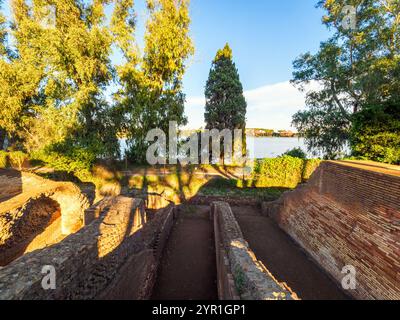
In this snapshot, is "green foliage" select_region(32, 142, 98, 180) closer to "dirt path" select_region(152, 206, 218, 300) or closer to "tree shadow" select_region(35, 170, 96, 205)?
"tree shadow" select_region(35, 170, 96, 205)

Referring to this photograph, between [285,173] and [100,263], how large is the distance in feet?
46.9

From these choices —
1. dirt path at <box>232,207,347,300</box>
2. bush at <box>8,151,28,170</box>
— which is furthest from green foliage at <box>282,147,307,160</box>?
bush at <box>8,151,28,170</box>

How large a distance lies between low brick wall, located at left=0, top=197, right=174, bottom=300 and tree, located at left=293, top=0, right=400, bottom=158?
13880 mm

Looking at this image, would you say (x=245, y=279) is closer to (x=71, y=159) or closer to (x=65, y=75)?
(x=71, y=159)

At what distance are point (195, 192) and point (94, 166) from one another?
29.9 feet

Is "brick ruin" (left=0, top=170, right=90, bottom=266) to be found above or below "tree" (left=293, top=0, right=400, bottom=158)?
below

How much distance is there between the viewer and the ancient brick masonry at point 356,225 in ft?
14.9

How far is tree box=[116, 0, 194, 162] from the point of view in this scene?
16.1m

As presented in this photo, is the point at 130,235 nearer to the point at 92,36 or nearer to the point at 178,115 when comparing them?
the point at 178,115

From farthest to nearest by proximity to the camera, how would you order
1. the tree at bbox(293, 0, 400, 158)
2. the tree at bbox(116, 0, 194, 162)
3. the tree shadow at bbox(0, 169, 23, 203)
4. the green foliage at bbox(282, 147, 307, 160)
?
the green foliage at bbox(282, 147, 307, 160), the tree at bbox(116, 0, 194, 162), the tree at bbox(293, 0, 400, 158), the tree shadow at bbox(0, 169, 23, 203)

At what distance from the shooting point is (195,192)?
14.5m

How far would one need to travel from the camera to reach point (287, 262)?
693 centimetres

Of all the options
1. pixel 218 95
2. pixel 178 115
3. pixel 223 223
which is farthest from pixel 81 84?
pixel 223 223
